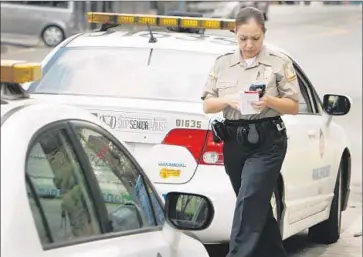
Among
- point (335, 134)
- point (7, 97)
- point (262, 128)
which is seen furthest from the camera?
point (335, 134)

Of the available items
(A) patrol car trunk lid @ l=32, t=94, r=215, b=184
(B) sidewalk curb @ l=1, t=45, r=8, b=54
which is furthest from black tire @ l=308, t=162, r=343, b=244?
(B) sidewalk curb @ l=1, t=45, r=8, b=54

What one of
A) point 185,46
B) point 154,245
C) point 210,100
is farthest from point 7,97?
point 185,46

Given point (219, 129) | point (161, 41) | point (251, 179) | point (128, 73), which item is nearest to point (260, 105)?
point (219, 129)

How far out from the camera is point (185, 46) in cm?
743

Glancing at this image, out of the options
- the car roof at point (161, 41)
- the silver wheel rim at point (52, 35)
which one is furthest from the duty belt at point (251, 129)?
the silver wheel rim at point (52, 35)

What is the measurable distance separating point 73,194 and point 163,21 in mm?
4673

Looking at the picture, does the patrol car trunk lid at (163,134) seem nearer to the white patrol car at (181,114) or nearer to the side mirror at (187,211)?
the white patrol car at (181,114)

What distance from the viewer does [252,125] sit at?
5.95 m

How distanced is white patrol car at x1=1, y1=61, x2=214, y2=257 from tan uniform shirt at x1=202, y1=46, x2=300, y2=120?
5.69 feet

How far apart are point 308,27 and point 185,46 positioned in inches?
1414

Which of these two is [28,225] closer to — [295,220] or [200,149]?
[200,149]

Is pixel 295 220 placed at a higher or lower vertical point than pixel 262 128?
lower

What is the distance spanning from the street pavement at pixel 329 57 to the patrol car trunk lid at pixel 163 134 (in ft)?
3.27

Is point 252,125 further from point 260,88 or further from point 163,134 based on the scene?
point 163,134
